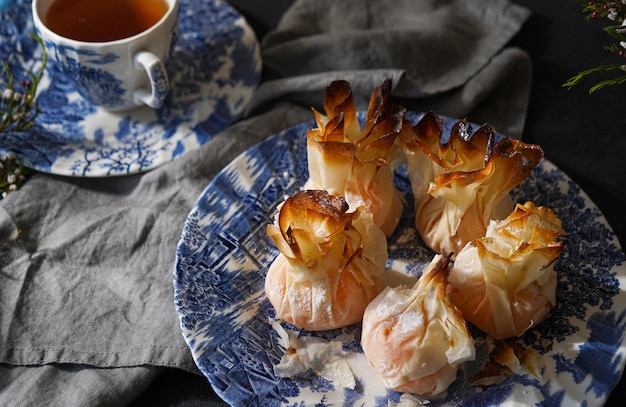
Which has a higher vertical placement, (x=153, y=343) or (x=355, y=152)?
(x=355, y=152)

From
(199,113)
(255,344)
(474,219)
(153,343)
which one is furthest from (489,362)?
(199,113)

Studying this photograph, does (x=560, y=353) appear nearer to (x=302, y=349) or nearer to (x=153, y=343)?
(x=302, y=349)

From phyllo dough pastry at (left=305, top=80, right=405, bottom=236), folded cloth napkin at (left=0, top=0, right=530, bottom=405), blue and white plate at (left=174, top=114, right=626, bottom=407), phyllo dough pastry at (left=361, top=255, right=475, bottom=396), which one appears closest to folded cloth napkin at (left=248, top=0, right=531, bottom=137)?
folded cloth napkin at (left=0, top=0, right=530, bottom=405)

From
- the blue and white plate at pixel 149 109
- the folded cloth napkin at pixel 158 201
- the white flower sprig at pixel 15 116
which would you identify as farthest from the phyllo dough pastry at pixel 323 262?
the white flower sprig at pixel 15 116

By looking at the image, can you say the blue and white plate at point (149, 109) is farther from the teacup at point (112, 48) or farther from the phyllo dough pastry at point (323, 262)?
the phyllo dough pastry at point (323, 262)

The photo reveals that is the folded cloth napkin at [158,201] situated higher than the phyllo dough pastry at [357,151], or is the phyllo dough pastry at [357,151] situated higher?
the phyllo dough pastry at [357,151]

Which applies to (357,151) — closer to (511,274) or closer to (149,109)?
(511,274)
